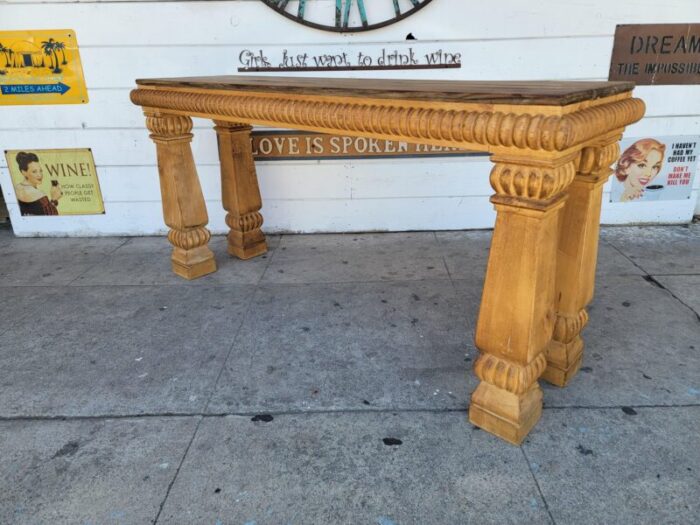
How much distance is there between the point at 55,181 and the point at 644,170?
4.02 meters

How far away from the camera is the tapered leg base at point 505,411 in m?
1.62

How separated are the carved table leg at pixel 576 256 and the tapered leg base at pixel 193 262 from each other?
1.93m

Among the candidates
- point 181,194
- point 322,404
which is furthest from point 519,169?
point 181,194

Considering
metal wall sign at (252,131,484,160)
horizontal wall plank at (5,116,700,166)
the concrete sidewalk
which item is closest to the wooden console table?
the concrete sidewalk

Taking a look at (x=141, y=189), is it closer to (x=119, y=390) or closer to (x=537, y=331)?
(x=119, y=390)

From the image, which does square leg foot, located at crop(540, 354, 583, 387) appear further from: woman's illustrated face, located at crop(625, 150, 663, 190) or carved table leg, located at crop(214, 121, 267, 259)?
woman's illustrated face, located at crop(625, 150, 663, 190)

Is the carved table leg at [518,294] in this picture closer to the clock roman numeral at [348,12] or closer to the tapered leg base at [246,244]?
the tapered leg base at [246,244]

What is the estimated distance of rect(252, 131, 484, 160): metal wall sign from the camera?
Answer: 11.2 ft

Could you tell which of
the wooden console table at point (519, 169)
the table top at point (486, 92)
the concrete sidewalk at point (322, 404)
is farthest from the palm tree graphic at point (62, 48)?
the table top at point (486, 92)

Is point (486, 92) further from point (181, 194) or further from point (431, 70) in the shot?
point (431, 70)

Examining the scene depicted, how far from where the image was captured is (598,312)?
243 cm

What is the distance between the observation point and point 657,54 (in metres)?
3.20

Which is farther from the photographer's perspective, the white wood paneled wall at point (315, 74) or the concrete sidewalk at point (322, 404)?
the white wood paneled wall at point (315, 74)

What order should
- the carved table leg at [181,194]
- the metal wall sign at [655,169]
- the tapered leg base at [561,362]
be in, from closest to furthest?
1. the tapered leg base at [561,362]
2. the carved table leg at [181,194]
3. the metal wall sign at [655,169]
